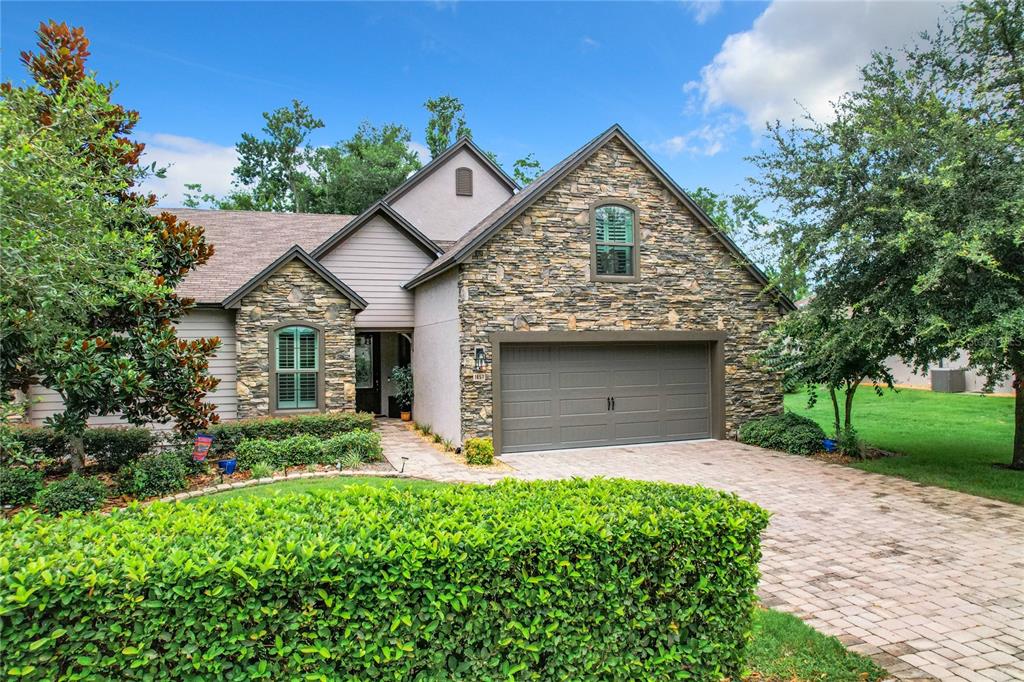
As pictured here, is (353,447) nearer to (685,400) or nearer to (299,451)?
(299,451)

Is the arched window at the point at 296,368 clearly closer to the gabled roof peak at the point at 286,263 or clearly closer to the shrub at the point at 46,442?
the gabled roof peak at the point at 286,263

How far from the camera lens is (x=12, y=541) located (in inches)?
118

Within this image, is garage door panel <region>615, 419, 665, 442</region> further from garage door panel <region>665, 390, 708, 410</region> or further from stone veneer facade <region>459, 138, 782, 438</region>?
stone veneer facade <region>459, 138, 782, 438</region>

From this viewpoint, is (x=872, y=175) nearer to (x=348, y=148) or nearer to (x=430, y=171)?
(x=430, y=171)

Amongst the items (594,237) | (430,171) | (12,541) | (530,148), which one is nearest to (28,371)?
(12,541)

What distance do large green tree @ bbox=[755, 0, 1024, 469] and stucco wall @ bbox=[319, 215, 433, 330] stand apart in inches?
380

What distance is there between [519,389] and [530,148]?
84.0 feet

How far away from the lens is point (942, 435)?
567 inches

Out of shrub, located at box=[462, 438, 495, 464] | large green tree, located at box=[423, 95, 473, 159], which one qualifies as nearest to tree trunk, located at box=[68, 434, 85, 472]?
shrub, located at box=[462, 438, 495, 464]

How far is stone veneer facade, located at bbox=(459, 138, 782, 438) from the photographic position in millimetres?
12398

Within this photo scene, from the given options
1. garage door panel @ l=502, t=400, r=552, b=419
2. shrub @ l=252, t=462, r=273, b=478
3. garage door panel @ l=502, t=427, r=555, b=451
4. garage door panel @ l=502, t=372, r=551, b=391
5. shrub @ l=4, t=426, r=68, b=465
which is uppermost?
garage door panel @ l=502, t=372, r=551, b=391

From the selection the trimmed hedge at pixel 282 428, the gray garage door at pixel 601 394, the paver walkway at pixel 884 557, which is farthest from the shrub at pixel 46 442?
the gray garage door at pixel 601 394

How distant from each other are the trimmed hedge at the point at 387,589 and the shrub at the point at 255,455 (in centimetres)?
718

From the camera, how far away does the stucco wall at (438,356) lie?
12858 mm
